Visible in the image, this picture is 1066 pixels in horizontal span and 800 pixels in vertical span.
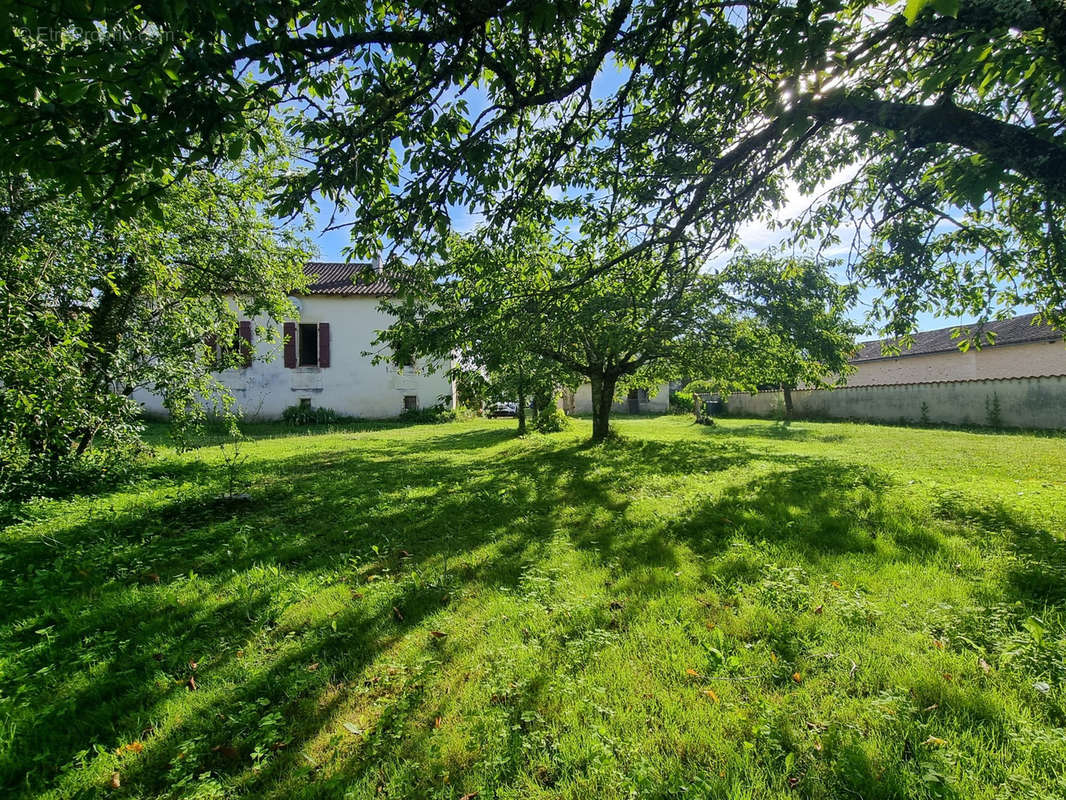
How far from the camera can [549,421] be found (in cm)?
1514

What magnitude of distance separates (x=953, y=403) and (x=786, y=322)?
1183 centimetres

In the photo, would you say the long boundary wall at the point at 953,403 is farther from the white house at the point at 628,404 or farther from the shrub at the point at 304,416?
the shrub at the point at 304,416

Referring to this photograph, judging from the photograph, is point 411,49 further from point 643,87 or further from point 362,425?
point 362,425

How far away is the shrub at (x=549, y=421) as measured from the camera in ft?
49.3

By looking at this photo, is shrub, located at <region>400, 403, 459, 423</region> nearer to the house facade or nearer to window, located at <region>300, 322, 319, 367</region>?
window, located at <region>300, 322, 319, 367</region>

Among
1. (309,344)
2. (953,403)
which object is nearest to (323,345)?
(309,344)

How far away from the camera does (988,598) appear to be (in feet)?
9.21

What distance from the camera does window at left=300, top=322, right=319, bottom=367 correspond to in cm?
1919

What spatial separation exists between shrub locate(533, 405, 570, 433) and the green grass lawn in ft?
31.4

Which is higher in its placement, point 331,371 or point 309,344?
point 309,344

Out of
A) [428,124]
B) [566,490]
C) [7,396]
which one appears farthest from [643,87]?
[7,396]

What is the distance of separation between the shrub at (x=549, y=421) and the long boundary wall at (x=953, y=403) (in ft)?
45.3

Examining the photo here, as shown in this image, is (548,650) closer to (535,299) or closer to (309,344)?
(535,299)

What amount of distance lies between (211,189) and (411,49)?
229 inches
